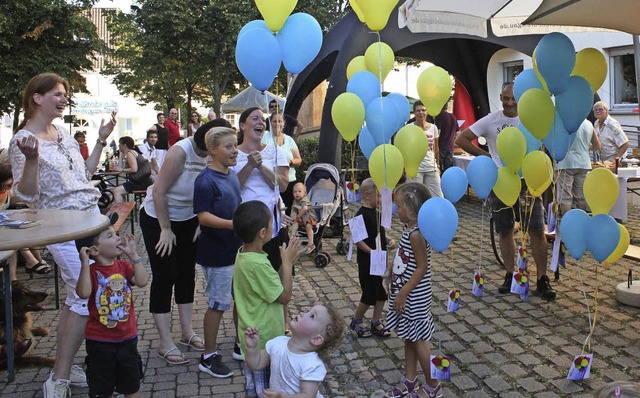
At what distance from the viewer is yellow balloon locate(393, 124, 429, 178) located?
4.14 m

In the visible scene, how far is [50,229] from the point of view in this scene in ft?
9.25

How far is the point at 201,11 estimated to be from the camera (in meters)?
22.5

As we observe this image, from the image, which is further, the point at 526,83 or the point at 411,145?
the point at 526,83

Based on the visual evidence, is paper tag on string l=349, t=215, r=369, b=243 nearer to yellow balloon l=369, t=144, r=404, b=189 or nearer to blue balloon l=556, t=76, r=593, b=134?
yellow balloon l=369, t=144, r=404, b=189

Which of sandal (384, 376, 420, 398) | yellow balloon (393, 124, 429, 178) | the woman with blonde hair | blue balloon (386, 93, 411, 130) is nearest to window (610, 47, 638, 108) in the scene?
blue balloon (386, 93, 411, 130)

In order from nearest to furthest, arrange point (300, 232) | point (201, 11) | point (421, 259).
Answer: point (421, 259)
point (300, 232)
point (201, 11)

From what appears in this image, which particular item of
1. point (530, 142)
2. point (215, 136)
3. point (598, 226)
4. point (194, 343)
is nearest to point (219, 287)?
point (194, 343)

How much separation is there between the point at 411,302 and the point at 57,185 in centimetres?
236

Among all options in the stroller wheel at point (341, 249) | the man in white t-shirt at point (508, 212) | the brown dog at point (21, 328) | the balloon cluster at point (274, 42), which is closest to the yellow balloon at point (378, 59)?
the balloon cluster at point (274, 42)

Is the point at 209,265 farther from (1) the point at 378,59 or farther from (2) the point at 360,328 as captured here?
(1) the point at 378,59

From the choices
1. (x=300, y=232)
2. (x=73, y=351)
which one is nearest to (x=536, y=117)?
(x=73, y=351)

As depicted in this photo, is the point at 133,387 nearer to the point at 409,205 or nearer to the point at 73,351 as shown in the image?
the point at 73,351

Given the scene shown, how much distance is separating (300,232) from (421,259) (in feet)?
13.6

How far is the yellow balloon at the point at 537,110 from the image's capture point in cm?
421
